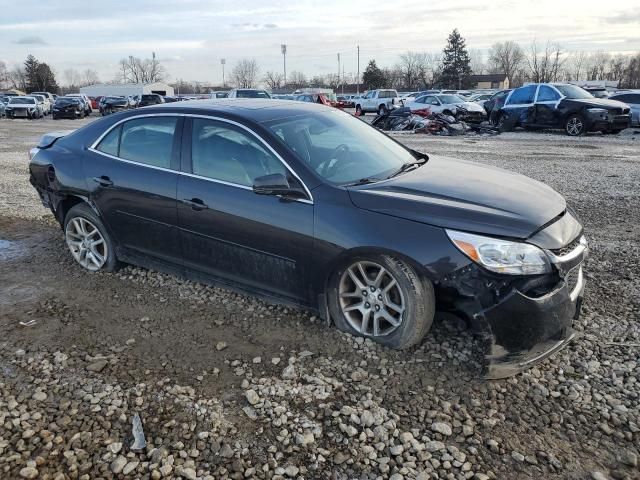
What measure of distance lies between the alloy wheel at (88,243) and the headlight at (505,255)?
335cm

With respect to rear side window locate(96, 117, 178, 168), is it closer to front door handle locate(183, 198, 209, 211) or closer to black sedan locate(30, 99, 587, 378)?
black sedan locate(30, 99, 587, 378)

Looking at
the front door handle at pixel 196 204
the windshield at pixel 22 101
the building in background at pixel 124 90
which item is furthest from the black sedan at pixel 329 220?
the building in background at pixel 124 90

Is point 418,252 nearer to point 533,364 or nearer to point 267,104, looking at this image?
point 533,364

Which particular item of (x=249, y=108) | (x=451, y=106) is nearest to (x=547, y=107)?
(x=451, y=106)

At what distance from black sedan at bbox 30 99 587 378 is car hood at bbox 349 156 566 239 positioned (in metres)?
0.01

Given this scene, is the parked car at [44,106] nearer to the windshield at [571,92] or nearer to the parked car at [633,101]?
the windshield at [571,92]

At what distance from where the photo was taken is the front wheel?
17203 mm

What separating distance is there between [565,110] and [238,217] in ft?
54.5

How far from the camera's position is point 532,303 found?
118 inches

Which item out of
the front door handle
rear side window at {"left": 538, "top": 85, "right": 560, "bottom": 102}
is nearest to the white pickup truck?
rear side window at {"left": 538, "top": 85, "right": 560, "bottom": 102}

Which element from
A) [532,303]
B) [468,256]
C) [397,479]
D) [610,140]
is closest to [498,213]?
[468,256]

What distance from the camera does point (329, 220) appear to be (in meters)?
3.43

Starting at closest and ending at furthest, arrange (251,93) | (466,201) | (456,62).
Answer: (466,201), (251,93), (456,62)

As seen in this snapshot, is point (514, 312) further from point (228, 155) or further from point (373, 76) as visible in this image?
point (373, 76)
